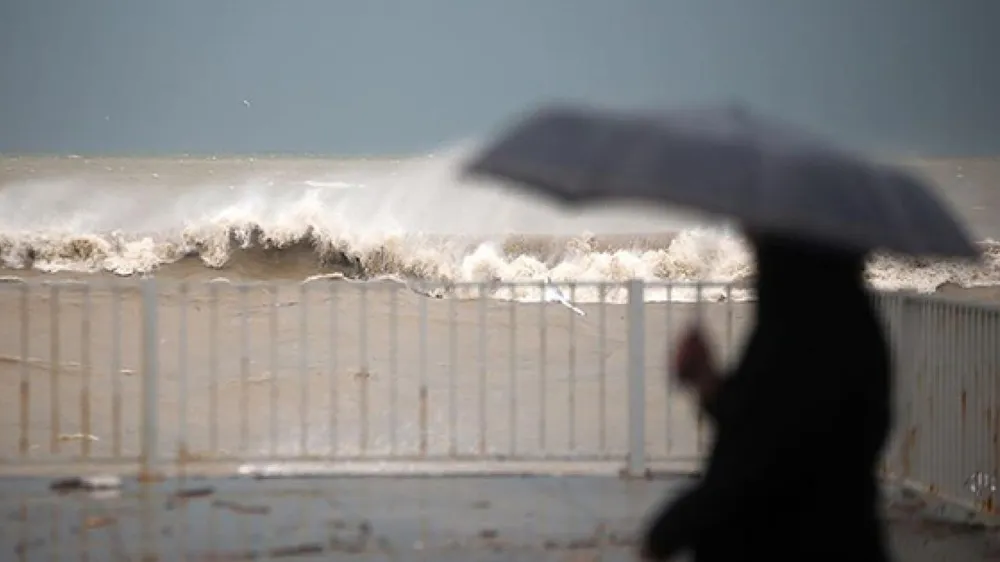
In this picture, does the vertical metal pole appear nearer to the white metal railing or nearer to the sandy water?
the white metal railing

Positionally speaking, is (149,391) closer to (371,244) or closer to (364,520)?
(364,520)

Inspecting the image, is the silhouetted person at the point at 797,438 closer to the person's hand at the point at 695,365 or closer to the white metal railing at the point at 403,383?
the person's hand at the point at 695,365

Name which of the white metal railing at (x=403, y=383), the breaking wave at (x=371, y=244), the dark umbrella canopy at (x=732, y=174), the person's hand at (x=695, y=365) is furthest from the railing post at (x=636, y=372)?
the breaking wave at (x=371, y=244)

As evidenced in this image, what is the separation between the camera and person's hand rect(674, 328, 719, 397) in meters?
A: 4.23

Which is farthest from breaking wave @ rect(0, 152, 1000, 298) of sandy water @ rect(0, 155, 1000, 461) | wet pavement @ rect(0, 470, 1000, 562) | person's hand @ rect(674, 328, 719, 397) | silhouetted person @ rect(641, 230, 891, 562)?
silhouetted person @ rect(641, 230, 891, 562)

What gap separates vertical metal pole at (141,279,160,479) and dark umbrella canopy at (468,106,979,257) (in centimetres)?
593

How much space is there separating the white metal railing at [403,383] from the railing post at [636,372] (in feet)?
0.05

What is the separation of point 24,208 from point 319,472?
29.8 meters

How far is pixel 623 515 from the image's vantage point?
9.33 m

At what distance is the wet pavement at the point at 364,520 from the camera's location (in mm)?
8359

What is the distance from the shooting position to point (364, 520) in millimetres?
9133

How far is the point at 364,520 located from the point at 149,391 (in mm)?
1866

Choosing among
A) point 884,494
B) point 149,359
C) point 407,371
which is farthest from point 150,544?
point 407,371

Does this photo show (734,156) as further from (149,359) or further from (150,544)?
(149,359)
